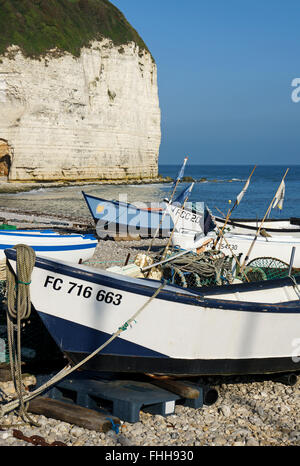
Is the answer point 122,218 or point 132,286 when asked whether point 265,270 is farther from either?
point 122,218

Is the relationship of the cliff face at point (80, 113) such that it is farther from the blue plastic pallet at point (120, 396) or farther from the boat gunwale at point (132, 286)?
the blue plastic pallet at point (120, 396)

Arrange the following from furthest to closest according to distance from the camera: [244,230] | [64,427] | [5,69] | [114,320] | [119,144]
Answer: [119,144], [5,69], [244,230], [114,320], [64,427]

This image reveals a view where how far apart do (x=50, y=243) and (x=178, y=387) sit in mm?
7439

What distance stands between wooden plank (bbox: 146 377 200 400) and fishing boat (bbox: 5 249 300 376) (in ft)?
0.51

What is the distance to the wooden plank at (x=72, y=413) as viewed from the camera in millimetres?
5512

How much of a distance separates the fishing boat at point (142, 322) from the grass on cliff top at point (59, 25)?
5097 cm

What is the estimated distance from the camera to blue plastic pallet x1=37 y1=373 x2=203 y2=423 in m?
5.79

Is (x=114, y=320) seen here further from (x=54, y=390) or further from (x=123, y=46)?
(x=123, y=46)

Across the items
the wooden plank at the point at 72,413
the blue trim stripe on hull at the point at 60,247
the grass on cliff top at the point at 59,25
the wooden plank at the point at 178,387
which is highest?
the grass on cliff top at the point at 59,25

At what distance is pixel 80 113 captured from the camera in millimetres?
57406

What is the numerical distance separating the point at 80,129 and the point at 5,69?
10557 millimetres

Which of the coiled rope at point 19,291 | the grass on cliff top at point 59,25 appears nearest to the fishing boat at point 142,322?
the coiled rope at point 19,291
